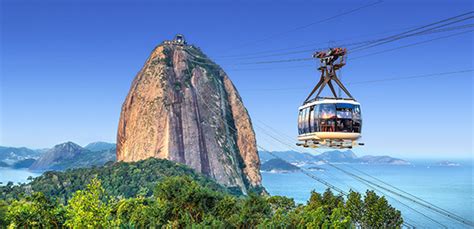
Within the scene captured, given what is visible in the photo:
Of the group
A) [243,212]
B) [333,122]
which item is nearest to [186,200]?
[243,212]

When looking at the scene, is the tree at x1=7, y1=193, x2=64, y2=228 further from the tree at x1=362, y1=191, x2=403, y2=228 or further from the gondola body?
the tree at x1=362, y1=191, x2=403, y2=228

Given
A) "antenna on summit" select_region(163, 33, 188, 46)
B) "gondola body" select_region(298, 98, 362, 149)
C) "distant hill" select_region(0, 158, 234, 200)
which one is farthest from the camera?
"antenna on summit" select_region(163, 33, 188, 46)

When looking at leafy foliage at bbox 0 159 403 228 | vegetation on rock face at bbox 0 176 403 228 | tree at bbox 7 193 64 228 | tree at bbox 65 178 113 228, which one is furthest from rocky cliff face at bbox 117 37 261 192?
tree at bbox 65 178 113 228

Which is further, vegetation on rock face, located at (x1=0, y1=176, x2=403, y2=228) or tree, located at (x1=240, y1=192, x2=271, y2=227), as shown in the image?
tree, located at (x1=240, y1=192, x2=271, y2=227)

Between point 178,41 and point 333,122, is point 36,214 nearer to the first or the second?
point 333,122

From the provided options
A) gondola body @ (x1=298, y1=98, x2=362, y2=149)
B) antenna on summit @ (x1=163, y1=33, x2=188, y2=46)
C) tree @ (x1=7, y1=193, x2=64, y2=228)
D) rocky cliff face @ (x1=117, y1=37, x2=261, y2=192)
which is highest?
antenna on summit @ (x1=163, y1=33, x2=188, y2=46)

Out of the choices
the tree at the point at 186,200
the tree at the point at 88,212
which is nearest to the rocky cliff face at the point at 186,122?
the tree at the point at 186,200
